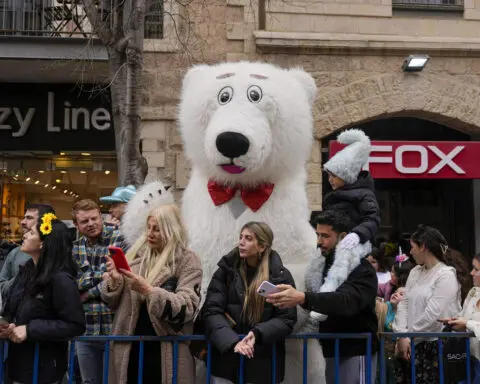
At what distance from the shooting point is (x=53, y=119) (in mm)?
9555

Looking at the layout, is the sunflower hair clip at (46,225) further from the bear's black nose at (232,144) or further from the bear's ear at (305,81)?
the bear's ear at (305,81)

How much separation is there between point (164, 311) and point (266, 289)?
1.83ft

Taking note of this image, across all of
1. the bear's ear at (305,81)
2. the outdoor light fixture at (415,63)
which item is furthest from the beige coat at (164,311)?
the outdoor light fixture at (415,63)

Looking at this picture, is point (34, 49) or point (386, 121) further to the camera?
point (386, 121)

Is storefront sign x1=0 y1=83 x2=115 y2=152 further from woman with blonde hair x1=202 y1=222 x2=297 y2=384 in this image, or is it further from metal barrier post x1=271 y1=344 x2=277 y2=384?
metal barrier post x1=271 y1=344 x2=277 y2=384

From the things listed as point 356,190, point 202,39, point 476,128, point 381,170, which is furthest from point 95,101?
point 356,190

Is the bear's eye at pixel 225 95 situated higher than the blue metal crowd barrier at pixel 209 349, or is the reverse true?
the bear's eye at pixel 225 95

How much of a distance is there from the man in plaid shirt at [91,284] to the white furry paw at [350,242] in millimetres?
1621

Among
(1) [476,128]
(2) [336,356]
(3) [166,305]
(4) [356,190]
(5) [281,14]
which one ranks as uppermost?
(5) [281,14]

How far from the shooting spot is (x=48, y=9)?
905 centimetres

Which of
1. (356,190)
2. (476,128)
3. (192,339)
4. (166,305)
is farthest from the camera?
(476,128)

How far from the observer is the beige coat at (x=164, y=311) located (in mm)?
3309

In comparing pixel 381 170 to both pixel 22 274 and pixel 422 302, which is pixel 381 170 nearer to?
pixel 422 302

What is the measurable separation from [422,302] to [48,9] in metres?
7.00
